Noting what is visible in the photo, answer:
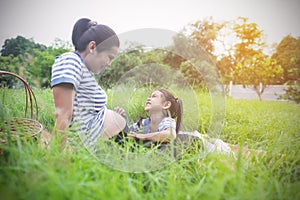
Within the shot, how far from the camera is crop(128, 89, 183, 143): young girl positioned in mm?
1438

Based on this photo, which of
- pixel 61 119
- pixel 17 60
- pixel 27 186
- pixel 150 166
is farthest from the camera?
pixel 17 60

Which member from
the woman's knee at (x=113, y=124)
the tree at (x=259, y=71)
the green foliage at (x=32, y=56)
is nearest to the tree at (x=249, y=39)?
the tree at (x=259, y=71)

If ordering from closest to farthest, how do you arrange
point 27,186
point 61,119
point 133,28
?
point 27,186, point 61,119, point 133,28

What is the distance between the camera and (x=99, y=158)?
1.16 m

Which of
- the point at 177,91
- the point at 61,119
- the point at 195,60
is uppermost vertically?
the point at 195,60

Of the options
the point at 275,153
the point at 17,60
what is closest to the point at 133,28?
the point at 275,153

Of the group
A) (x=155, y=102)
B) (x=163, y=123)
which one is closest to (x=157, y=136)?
(x=163, y=123)

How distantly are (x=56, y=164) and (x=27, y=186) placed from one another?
0.53 ft

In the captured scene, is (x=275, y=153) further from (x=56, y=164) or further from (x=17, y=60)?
(x=17, y=60)

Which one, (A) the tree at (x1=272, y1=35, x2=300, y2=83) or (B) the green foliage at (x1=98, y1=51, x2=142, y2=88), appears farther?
(A) the tree at (x1=272, y1=35, x2=300, y2=83)

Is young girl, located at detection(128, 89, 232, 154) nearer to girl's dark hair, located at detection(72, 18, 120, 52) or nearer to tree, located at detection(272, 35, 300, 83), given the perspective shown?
girl's dark hair, located at detection(72, 18, 120, 52)

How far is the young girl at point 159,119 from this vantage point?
1.44m

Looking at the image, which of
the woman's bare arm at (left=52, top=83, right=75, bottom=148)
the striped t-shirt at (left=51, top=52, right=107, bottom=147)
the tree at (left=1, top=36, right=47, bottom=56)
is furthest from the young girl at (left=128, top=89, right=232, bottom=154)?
the tree at (left=1, top=36, right=47, bottom=56)

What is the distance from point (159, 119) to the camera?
5.07 feet
